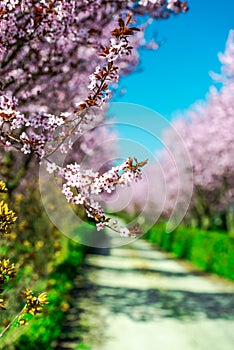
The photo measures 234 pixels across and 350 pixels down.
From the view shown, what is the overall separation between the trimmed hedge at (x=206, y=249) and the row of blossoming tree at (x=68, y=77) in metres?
8.90

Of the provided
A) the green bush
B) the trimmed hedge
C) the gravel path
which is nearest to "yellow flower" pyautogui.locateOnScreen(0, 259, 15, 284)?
the green bush

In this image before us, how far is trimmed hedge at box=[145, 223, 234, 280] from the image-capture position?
16525mm

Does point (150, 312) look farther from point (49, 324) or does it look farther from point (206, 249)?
point (206, 249)

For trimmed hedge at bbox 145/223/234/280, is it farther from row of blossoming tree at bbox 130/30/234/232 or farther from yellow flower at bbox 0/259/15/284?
yellow flower at bbox 0/259/15/284

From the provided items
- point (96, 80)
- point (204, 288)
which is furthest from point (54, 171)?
point (204, 288)

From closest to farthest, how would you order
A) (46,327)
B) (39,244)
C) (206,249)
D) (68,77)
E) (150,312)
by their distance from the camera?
1. (46,327)
2. (68,77)
3. (39,244)
4. (150,312)
5. (206,249)

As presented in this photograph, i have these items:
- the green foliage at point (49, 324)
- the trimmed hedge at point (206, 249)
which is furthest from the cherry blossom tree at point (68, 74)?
the trimmed hedge at point (206, 249)

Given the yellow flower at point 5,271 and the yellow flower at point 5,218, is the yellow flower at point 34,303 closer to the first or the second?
the yellow flower at point 5,271

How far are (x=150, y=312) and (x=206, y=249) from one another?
9.02m

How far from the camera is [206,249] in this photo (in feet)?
63.2

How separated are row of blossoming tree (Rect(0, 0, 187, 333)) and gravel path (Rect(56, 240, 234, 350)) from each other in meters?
3.28

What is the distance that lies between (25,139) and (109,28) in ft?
15.2

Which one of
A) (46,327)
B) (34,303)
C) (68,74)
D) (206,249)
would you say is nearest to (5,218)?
(34,303)

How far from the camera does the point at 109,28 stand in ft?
25.6
